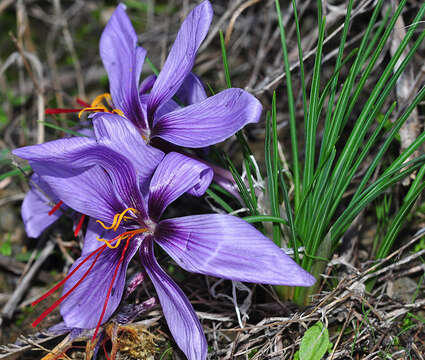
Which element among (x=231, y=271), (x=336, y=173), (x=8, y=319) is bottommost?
(x=8, y=319)

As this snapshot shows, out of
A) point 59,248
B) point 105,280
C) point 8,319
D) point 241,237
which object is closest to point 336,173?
point 241,237

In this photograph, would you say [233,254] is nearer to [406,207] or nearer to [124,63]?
[406,207]

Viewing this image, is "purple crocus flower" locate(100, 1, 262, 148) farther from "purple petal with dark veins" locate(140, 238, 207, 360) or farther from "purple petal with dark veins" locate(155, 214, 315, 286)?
"purple petal with dark veins" locate(140, 238, 207, 360)

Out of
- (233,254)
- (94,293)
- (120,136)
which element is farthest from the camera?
(94,293)

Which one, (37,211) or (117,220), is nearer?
(117,220)

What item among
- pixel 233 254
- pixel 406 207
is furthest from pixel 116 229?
pixel 406 207

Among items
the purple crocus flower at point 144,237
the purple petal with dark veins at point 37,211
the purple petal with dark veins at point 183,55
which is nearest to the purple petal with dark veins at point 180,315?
the purple crocus flower at point 144,237

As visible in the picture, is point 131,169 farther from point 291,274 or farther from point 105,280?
point 291,274
